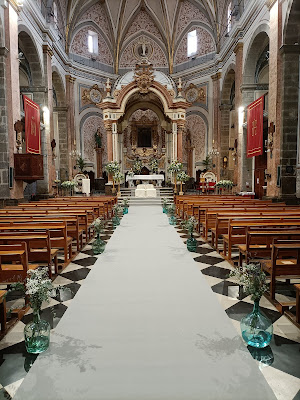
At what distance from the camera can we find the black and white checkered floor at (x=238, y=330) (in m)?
2.31

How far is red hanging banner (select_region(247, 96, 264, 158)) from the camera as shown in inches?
485

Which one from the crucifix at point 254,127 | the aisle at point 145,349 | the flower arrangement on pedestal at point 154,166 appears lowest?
the aisle at point 145,349

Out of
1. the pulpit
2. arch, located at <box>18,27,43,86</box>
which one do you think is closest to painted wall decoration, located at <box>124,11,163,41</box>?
arch, located at <box>18,27,43,86</box>

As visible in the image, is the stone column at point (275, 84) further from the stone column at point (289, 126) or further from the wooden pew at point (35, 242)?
the wooden pew at point (35, 242)

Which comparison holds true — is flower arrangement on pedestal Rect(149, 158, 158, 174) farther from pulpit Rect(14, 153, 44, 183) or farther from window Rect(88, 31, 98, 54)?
pulpit Rect(14, 153, 44, 183)

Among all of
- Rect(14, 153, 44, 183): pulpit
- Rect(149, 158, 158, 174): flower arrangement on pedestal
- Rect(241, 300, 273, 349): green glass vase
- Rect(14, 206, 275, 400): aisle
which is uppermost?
Rect(149, 158, 158, 174): flower arrangement on pedestal

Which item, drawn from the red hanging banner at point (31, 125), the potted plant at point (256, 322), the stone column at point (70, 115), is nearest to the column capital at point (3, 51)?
the red hanging banner at point (31, 125)

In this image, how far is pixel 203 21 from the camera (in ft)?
68.1

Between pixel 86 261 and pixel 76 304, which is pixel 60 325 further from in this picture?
pixel 86 261

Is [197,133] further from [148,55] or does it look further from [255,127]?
[255,127]

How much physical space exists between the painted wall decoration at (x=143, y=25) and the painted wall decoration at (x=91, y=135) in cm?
715

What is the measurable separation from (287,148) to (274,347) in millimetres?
8882

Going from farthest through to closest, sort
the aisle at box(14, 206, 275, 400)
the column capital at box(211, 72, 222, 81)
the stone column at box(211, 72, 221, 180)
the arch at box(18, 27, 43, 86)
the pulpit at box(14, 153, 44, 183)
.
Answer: the stone column at box(211, 72, 221, 180) < the column capital at box(211, 72, 222, 81) < the arch at box(18, 27, 43, 86) < the pulpit at box(14, 153, 44, 183) < the aisle at box(14, 206, 275, 400)

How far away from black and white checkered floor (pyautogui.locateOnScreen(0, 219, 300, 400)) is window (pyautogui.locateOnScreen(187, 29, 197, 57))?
2106 centimetres
